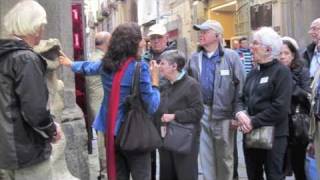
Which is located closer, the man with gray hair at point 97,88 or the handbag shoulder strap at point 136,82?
the handbag shoulder strap at point 136,82

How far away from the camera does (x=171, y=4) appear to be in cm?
3180

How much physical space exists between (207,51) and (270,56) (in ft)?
3.83

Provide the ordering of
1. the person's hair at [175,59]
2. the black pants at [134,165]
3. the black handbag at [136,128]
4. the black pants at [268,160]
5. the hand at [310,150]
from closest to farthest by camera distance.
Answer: the black handbag at [136,128] < the black pants at [134,165] < the black pants at [268,160] < the hand at [310,150] < the person's hair at [175,59]

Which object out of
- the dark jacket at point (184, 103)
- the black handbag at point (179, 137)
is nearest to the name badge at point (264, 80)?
the dark jacket at point (184, 103)

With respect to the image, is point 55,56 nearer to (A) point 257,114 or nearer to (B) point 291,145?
(A) point 257,114

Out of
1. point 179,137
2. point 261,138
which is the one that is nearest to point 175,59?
point 179,137

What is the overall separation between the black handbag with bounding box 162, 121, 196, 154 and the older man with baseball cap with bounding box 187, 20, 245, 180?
0.66 m

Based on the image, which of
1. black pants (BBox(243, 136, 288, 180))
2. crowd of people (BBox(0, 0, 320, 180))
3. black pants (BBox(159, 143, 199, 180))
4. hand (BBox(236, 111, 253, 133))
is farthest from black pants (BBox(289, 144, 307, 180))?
black pants (BBox(159, 143, 199, 180))

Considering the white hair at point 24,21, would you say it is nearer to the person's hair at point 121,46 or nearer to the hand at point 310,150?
the person's hair at point 121,46

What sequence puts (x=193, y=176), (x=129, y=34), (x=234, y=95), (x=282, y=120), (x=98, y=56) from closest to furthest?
(x=129, y=34), (x=282, y=120), (x=193, y=176), (x=234, y=95), (x=98, y=56)

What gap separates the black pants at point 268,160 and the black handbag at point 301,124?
1.39 ft

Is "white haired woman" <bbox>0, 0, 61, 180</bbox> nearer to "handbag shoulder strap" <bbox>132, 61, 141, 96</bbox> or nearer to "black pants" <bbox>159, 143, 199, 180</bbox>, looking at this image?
"handbag shoulder strap" <bbox>132, 61, 141, 96</bbox>

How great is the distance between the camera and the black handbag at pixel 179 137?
19.6ft

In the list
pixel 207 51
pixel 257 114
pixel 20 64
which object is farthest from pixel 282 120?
pixel 20 64
